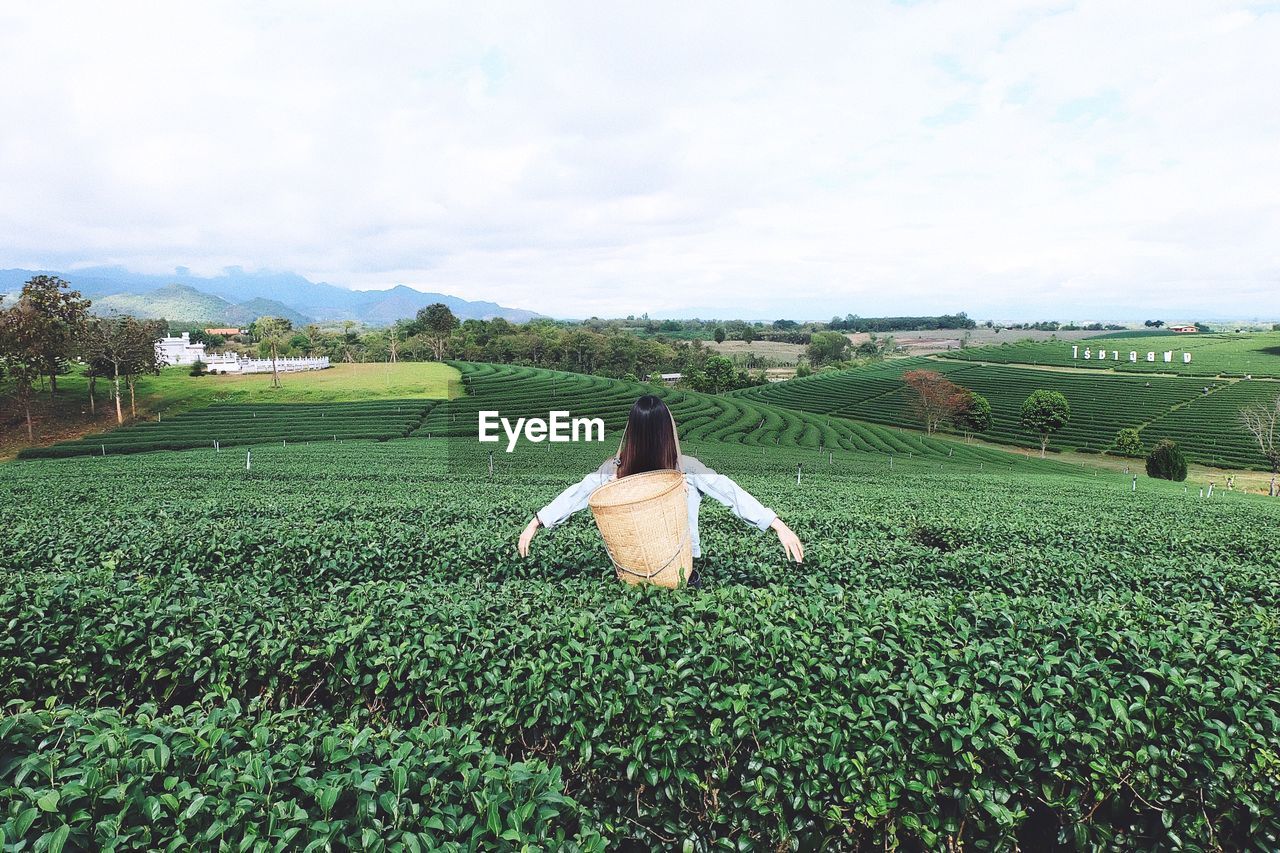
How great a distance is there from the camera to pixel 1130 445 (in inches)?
1911

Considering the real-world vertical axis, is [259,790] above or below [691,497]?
below

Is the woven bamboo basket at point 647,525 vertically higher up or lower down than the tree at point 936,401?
higher up

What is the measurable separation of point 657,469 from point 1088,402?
75.4m

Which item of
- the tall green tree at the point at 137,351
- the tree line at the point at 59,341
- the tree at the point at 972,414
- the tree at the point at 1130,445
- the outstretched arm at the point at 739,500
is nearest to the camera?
the outstretched arm at the point at 739,500

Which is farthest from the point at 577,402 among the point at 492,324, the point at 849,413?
the point at 492,324

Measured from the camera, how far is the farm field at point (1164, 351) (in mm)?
72500

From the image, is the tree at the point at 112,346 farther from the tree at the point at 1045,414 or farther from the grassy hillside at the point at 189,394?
the tree at the point at 1045,414

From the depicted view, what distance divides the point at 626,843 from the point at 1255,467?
60.2 m

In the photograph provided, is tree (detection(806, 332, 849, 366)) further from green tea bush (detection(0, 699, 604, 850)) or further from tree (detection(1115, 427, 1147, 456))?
green tea bush (detection(0, 699, 604, 850))

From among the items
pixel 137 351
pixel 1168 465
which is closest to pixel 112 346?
pixel 137 351

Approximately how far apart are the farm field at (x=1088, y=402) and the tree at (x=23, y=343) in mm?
64547

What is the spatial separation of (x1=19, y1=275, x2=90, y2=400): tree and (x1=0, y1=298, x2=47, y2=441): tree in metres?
0.06

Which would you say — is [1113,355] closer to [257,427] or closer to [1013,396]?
[1013,396]

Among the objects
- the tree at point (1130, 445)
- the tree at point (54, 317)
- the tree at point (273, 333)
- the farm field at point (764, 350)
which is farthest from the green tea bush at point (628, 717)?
the farm field at point (764, 350)
